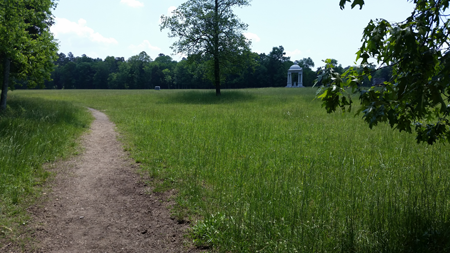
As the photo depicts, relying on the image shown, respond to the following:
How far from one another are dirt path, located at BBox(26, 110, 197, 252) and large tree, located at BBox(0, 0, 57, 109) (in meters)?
7.94

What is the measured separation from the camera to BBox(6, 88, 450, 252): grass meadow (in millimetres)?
3898

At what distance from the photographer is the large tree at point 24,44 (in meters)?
11.9

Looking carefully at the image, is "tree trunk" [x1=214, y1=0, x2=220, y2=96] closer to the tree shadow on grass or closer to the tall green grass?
the tree shadow on grass

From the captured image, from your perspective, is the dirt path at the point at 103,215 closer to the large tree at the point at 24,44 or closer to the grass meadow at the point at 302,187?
the grass meadow at the point at 302,187

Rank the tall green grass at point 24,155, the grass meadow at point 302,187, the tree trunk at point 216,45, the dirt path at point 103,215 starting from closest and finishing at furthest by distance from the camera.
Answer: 1. the grass meadow at point 302,187
2. the dirt path at point 103,215
3. the tall green grass at point 24,155
4. the tree trunk at point 216,45

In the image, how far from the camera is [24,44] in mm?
14438

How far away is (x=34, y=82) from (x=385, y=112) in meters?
19.7

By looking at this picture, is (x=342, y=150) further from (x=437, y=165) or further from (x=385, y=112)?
(x=385, y=112)

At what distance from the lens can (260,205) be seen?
4785 mm

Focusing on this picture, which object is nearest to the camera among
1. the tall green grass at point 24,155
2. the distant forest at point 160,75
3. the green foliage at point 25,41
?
the tall green grass at point 24,155

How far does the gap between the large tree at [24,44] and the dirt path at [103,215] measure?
313 inches

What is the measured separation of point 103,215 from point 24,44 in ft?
44.7

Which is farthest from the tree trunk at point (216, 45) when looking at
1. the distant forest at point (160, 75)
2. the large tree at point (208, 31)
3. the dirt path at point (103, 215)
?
the distant forest at point (160, 75)

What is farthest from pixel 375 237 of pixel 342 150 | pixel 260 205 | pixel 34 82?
pixel 34 82
